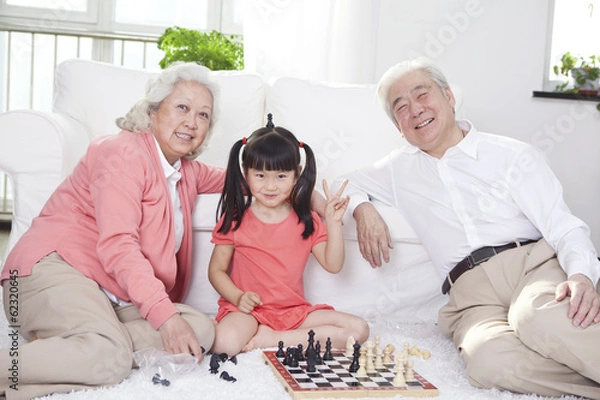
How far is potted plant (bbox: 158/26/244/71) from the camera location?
3.64 metres

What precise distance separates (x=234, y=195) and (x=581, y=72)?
8.95ft

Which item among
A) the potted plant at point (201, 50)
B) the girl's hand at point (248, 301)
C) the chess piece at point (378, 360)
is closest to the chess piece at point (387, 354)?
the chess piece at point (378, 360)

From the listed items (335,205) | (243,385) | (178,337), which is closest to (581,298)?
(335,205)

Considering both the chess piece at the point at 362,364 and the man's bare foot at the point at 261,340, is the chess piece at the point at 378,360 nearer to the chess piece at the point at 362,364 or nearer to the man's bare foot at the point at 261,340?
the chess piece at the point at 362,364

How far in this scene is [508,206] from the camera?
86.4 inches

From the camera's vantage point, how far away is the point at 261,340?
7.11 ft

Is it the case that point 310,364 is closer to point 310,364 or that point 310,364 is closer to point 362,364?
point 310,364

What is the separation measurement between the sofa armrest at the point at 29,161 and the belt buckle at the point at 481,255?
1.32 m

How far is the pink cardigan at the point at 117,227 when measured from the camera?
1878mm

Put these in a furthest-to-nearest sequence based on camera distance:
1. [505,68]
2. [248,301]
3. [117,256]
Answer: [505,68]
[248,301]
[117,256]

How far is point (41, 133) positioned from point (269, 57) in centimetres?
146

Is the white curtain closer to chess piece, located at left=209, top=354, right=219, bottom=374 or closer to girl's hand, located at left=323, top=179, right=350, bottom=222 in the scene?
girl's hand, located at left=323, top=179, right=350, bottom=222

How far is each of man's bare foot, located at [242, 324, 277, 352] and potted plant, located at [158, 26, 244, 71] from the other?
5.94ft

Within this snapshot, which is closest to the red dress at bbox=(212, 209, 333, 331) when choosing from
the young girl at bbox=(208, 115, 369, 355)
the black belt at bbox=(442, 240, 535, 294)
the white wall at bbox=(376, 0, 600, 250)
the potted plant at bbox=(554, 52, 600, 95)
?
the young girl at bbox=(208, 115, 369, 355)
